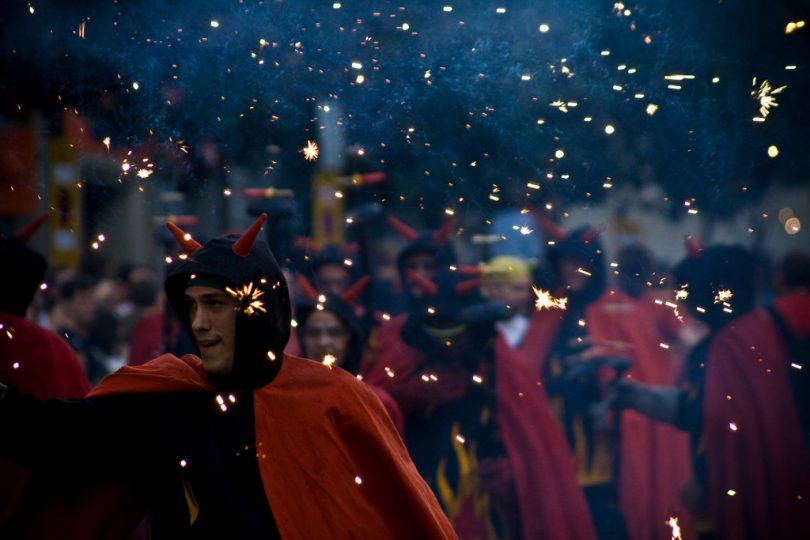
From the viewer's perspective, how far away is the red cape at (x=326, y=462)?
4.36m

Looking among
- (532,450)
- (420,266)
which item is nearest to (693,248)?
(532,450)

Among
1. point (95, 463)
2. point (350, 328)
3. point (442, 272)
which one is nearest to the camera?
point (95, 463)

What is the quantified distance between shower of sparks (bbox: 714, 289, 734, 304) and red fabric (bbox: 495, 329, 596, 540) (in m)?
1.32

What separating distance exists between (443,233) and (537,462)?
1.80 meters

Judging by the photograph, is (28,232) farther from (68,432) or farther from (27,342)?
(68,432)

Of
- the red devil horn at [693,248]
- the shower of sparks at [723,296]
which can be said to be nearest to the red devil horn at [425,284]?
the red devil horn at [693,248]

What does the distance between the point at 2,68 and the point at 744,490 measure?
5.10 metres

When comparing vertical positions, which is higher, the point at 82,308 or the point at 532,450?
the point at 82,308

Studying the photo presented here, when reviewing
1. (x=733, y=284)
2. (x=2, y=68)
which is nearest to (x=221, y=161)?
(x=2, y=68)

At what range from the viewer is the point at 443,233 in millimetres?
8461

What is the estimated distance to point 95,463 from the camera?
170 inches

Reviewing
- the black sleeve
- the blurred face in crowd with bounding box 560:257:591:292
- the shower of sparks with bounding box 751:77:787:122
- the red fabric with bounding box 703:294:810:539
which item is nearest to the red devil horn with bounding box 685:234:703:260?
the red fabric with bounding box 703:294:810:539

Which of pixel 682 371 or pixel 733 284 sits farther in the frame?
pixel 682 371

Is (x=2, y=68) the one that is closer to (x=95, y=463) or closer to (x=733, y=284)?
(x=95, y=463)
